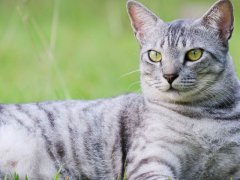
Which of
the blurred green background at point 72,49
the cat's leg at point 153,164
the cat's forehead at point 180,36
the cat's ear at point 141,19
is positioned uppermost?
the cat's ear at point 141,19

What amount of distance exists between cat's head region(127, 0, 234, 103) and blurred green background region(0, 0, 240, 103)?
1.59 ft

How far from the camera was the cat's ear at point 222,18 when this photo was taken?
4867mm

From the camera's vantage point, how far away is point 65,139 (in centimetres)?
487

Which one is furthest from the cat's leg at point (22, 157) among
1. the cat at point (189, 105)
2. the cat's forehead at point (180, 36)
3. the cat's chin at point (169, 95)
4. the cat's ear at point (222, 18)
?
the cat's ear at point (222, 18)

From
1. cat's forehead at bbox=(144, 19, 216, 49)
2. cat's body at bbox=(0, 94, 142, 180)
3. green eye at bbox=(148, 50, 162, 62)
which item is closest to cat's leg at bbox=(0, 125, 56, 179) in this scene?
cat's body at bbox=(0, 94, 142, 180)

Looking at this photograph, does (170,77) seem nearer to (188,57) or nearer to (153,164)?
(188,57)

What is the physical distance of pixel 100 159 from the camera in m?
4.83

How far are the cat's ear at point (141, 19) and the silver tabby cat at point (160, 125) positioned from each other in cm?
5

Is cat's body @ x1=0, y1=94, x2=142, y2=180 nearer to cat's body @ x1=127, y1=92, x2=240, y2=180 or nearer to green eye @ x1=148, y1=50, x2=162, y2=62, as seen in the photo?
cat's body @ x1=127, y1=92, x2=240, y2=180

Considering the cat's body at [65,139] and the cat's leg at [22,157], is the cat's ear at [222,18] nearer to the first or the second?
the cat's body at [65,139]

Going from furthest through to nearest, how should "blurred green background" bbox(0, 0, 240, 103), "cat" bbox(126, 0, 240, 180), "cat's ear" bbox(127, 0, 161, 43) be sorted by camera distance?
"blurred green background" bbox(0, 0, 240, 103) < "cat's ear" bbox(127, 0, 161, 43) < "cat" bbox(126, 0, 240, 180)

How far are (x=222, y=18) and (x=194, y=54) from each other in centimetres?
38

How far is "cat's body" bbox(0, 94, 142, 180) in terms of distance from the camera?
4.71m

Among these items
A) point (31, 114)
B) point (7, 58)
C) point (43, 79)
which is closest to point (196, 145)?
point (31, 114)
